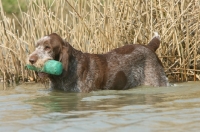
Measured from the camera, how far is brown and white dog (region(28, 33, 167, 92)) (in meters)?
9.60

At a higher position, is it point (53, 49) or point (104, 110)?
point (53, 49)

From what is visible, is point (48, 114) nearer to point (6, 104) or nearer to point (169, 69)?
point (6, 104)

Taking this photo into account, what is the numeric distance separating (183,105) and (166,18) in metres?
3.00

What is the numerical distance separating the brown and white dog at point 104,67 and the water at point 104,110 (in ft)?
0.79

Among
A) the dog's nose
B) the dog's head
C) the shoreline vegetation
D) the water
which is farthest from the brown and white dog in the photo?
the shoreline vegetation

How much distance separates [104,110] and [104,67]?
2.55 metres

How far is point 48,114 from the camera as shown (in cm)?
741

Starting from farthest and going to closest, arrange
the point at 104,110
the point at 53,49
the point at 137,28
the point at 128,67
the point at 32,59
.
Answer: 1. the point at 137,28
2. the point at 128,67
3. the point at 53,49
4. the point at 32,59
5. the point at 104,110

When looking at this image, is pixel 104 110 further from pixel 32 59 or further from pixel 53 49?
pixel 53 49

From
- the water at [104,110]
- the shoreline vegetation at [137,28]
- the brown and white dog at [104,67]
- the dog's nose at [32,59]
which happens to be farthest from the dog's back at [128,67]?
the dog's nose at [32,59]

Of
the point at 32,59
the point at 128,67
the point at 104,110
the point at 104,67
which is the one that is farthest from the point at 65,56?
the point at 104,110

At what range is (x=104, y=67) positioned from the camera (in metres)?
10.1

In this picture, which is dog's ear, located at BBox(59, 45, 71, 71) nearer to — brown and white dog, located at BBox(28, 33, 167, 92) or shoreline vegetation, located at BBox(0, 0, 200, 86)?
brown and white dog, located at BBox(28, 33, 167, 92)

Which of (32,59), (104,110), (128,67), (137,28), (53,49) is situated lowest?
(104,110)
